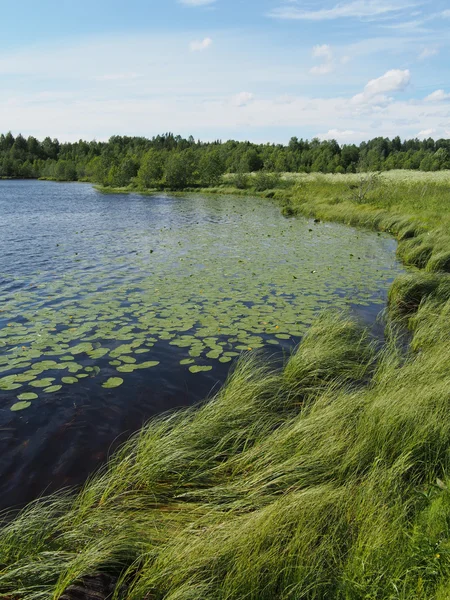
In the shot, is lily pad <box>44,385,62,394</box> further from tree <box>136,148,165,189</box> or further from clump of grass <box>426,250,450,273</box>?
tree <box>136,148,165,189</box>

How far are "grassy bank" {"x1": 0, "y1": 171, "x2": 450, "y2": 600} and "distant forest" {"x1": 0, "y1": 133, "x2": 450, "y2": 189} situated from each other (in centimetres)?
2523

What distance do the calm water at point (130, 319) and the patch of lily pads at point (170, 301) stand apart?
0.03 m

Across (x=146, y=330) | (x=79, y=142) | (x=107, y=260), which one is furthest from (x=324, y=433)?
(x=79, y=142)

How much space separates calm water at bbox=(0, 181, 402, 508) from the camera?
4.53m

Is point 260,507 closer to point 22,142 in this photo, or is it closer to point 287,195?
point 287,195

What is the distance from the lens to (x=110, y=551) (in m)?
2.57

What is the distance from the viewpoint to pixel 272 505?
8.95 feet

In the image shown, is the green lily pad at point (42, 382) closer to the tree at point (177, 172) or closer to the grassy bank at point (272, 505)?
the grassy bank at point (272, 505)

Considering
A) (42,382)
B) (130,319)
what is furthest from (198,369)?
(130,319)

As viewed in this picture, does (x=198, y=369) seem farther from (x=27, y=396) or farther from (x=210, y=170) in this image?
(x=210, y=170)

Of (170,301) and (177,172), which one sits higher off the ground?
(177,172)

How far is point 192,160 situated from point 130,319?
5617cm

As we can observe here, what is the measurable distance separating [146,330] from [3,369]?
2224mm

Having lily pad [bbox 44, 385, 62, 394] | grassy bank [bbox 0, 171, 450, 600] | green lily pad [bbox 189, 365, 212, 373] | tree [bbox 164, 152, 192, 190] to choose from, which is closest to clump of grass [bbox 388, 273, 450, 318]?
grassy bank [bbox 0, 171, 450, 600]
